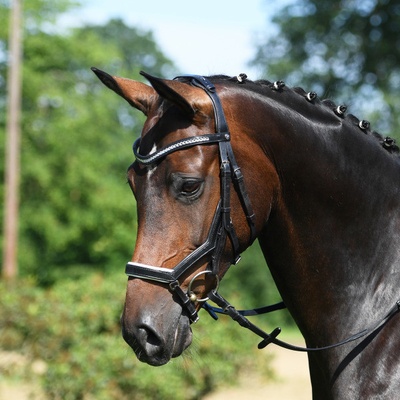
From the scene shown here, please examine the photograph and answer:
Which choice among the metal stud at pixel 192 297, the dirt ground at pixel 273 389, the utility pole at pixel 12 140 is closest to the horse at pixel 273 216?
the metal stud at pixel 192 297

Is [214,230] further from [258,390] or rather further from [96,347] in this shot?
[258,390]

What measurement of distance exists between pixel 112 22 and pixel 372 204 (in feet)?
174

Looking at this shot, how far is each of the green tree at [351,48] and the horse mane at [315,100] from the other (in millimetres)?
25936

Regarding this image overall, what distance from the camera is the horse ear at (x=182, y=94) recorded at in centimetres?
289

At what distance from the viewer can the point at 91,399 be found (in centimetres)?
835

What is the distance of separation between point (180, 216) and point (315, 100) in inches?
35.9

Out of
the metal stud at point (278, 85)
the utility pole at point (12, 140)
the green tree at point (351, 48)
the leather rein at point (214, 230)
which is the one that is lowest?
the leather rein at point (214, 230)

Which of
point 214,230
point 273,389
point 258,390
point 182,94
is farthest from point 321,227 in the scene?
point 273,389

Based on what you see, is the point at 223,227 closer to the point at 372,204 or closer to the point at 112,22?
the point at 372,204

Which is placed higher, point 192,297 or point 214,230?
point 214,230

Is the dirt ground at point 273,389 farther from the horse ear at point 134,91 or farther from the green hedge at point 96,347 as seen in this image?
the horse ear at point 134,91

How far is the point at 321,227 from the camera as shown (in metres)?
3.19

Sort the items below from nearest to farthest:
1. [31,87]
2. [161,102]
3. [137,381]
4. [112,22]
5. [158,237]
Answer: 1. [158,237]
2. [161,102]
3. [137,381]
4. [31,87]
5. [112,22]

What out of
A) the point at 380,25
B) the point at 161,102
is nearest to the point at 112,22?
the point at 380,25
